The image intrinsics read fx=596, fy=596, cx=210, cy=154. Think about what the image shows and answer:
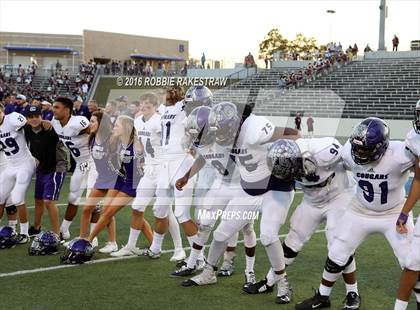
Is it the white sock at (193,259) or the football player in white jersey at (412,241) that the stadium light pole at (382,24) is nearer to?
the white sock at (193,259)

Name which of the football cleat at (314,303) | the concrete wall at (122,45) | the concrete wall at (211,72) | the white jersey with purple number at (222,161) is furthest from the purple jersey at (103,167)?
the concrete wall at (122,45)

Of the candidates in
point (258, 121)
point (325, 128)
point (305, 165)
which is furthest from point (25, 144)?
point (325, 128)

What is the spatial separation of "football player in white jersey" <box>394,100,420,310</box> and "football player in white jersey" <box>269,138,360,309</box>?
636 mm

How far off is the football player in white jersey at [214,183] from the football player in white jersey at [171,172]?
12.8 inches

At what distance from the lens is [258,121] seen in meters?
5.21

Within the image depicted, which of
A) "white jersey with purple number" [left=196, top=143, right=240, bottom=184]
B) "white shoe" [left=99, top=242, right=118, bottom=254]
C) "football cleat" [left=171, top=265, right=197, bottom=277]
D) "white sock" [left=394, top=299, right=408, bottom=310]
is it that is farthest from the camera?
"white shoe" [left=99, top=242, right=118, bottom=254]

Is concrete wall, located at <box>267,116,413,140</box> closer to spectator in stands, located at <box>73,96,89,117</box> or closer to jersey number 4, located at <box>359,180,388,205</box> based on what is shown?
spectator in stands, located at <box>73,96,89,117</box>

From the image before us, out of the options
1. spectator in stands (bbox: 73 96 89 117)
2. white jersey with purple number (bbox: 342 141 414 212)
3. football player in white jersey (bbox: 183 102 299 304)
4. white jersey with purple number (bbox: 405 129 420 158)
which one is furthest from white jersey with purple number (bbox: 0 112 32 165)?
spectator in stands (bbox: 73 96 89 117)

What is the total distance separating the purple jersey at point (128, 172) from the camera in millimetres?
6641

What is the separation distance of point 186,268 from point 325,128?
67.0 feet

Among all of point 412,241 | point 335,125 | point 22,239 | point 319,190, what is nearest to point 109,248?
point 22,239

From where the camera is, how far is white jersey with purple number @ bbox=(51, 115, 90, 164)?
23.4 feet

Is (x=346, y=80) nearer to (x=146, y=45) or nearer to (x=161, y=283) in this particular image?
(x=161, y=283)

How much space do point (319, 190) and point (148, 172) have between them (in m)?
2.36
